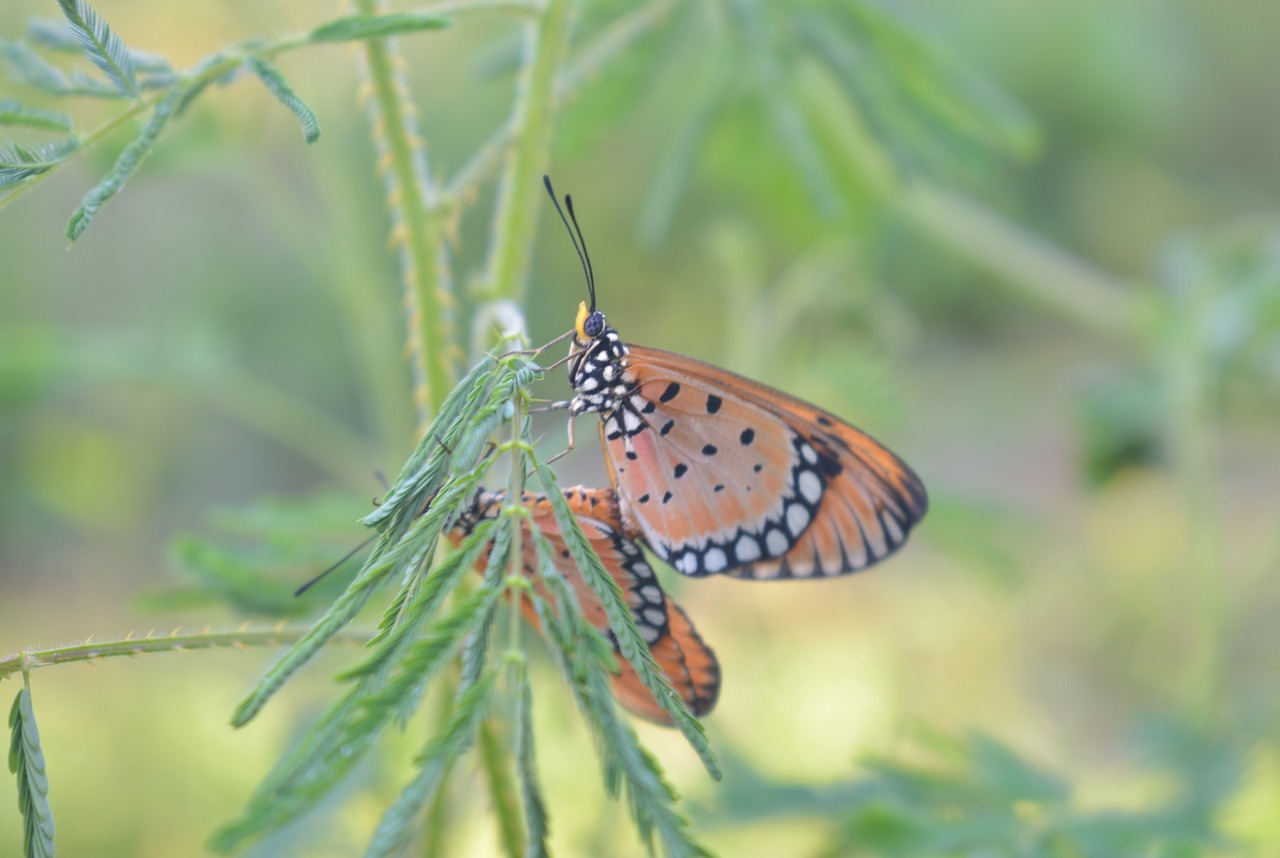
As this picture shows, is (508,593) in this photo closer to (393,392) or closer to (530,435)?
(530,435)

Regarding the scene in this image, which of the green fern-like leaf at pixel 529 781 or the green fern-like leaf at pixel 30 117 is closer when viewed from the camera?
the green fern-like leaf at pixel 529 781

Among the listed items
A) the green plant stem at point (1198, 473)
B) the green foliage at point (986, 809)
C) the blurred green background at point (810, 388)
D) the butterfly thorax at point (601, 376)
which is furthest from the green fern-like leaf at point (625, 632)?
the green plant stem at point (1198, 473)

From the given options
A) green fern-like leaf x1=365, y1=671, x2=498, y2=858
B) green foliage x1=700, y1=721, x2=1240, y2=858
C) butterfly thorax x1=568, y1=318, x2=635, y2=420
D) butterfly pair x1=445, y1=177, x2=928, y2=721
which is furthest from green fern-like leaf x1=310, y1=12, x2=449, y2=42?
green foliage x1=700, y1=721, x2=1240, y2=858

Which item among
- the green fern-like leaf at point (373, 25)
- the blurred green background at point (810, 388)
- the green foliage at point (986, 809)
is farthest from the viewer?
the blurred green background at point (810, 388)

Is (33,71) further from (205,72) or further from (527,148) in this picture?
(527,148)

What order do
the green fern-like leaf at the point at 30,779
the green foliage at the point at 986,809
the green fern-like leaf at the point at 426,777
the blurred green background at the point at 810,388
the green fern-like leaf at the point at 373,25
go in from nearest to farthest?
1. the green fern-like leaf at the point at 426,777
2. the green fern-like leaf at the point at 30,779
3. the green fern-like leaf at the point at 373,25
4. the green foliage at the point at 986,809
5. the blurred green background at the point at 810,388

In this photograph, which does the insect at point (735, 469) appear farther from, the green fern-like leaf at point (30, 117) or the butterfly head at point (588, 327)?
the green fern-like leaf at point (30, 117)

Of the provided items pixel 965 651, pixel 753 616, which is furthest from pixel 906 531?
pixel 965 651
